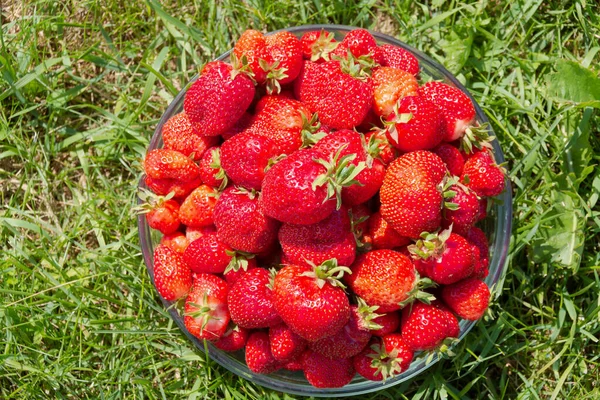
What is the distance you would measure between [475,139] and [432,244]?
1.03 ft

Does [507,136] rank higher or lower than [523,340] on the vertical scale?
higher

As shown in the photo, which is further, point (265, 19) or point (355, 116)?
point (265, 19)

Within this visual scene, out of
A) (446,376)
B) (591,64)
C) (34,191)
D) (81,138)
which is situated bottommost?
(446,376)

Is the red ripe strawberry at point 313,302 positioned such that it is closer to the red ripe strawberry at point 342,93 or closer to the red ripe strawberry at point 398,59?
the red ripe strawberry at point 342,93

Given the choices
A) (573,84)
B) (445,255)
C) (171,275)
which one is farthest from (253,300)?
(573,84)

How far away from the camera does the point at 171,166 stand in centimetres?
166

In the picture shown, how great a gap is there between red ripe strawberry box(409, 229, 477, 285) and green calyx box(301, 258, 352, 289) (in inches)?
7.3

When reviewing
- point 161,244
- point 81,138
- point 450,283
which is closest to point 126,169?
point 81,138

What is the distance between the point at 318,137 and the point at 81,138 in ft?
3.19

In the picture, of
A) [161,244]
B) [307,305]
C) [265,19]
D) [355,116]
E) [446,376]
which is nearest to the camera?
[307,305]

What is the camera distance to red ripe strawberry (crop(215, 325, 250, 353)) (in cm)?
169

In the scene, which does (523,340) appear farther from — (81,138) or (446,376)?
(81,138)

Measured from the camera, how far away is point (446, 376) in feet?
6.46

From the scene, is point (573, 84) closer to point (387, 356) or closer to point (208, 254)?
point (387, 356)
